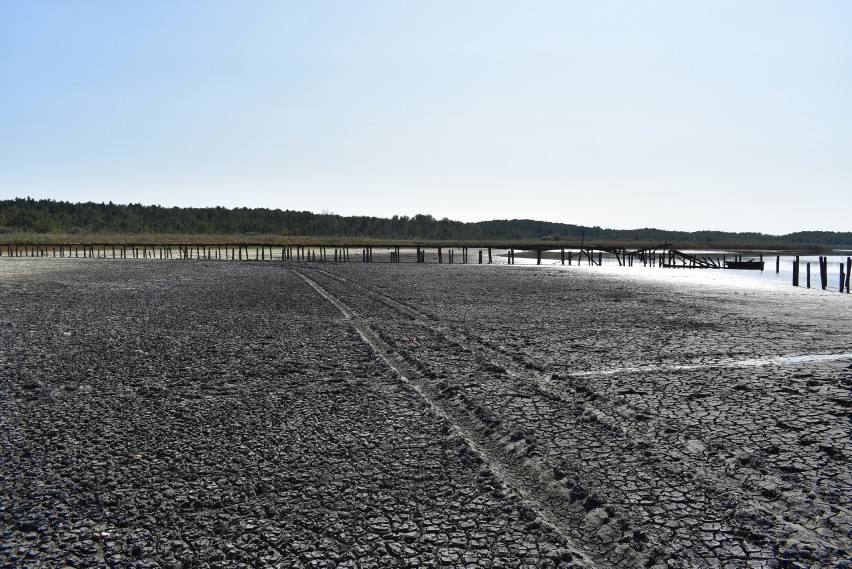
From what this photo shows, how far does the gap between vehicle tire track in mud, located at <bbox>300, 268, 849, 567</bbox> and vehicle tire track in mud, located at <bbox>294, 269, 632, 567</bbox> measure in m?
0.02

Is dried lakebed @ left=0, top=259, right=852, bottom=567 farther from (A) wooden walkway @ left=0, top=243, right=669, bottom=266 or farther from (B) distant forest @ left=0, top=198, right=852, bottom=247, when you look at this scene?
(B) distant forest @ left=0, top=198, right=852, bottom=247

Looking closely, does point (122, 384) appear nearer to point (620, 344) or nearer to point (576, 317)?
point (620, 344)

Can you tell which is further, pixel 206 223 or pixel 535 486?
pixel 206 223

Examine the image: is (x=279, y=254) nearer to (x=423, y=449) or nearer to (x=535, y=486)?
(x=423, y=449)

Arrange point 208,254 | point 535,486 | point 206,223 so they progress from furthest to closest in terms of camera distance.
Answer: point 206,223
point 208,254
point 535,486

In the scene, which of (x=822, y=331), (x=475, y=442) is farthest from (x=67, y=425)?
(x=822, y=331)

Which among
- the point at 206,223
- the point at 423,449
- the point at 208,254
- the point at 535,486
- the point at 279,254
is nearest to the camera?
the point at 535,486

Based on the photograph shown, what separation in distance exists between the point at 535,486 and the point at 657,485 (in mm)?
892

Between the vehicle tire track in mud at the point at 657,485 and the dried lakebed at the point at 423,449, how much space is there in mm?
21

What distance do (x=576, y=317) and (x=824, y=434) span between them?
914cm

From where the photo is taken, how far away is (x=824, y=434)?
5.79 meters

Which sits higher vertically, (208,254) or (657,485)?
(208,254)

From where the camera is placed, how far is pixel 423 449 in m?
5.43

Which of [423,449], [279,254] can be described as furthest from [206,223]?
[423,449]
